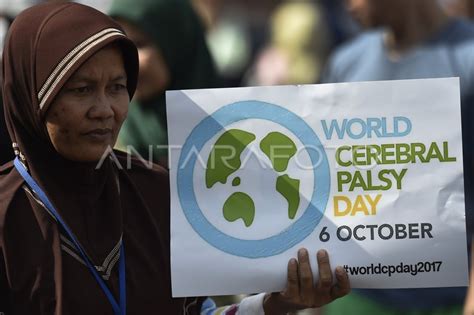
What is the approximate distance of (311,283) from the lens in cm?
363

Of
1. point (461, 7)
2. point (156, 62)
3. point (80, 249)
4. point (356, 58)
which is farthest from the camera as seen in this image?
point (461, 7)

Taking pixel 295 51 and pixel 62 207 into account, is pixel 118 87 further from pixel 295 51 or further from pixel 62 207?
pixel 295 51

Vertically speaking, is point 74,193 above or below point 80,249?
above

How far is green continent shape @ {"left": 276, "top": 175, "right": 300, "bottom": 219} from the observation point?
146 inches

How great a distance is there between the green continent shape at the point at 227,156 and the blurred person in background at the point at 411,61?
177 centimetres

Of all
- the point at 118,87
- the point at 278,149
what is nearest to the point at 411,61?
the point at 278,149

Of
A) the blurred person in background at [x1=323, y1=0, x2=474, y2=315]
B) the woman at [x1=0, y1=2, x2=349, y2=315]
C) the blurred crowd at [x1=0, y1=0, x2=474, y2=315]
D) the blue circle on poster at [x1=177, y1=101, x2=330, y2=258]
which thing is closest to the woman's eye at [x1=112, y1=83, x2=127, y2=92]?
the woman at [x1=0, y1=2, x2=349, y2=315]

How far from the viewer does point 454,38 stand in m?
5.55

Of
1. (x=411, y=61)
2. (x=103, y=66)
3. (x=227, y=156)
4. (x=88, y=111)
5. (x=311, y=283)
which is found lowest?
(x=311, y=283)

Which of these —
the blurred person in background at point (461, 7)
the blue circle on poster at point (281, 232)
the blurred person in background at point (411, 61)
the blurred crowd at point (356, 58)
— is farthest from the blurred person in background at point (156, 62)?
the blurred person in background at point (461, 7)

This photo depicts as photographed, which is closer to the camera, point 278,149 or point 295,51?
point 278,149

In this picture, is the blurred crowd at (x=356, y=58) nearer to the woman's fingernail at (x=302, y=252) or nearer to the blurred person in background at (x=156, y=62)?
the blurred person in background at (x=156, y=62)

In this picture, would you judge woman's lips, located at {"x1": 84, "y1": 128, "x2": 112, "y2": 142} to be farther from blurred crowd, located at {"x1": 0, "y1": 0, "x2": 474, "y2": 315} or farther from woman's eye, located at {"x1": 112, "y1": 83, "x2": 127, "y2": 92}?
blurred crowd, located at {"x1": 0, "y1": 0, "x2": 474, "y2": 315}

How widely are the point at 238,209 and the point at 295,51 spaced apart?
573 centimetres
